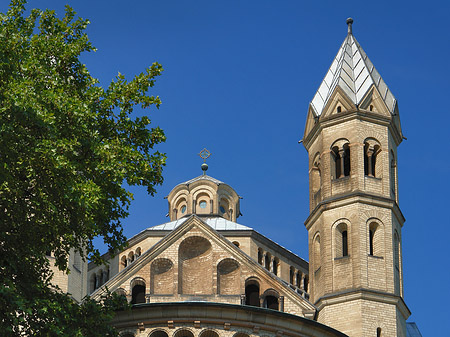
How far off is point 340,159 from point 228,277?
6645 mm

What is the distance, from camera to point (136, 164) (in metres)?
30.7

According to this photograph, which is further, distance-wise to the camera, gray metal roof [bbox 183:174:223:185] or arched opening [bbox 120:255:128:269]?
gray metal roof [bbox 183:174:223:185]

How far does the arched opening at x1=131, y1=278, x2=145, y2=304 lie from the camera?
48250 millimetres

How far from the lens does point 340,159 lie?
48.3 metres

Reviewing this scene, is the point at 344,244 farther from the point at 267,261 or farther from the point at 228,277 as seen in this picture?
the point at 267,261

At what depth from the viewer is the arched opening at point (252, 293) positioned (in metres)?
47.9

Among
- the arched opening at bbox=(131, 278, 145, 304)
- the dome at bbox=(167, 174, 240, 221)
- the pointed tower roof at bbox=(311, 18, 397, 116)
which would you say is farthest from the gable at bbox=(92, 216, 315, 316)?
the dome at bbox=(167, 174, 240, 221)

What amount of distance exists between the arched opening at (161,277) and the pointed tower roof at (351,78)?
29.2 ft

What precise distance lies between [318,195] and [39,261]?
21.4 meters

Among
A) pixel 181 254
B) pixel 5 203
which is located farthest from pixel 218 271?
pixel 5 203

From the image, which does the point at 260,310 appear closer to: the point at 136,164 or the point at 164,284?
the point at 164,284

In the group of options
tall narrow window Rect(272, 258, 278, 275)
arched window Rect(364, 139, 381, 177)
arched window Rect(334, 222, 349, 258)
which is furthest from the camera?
tall narrow window Rect(272, 258, 278, 275)

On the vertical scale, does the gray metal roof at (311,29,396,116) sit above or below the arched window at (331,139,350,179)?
above

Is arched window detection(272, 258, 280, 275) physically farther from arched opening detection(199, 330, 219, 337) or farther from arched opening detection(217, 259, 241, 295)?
arched opening detection(199, 330, 219, 337)
